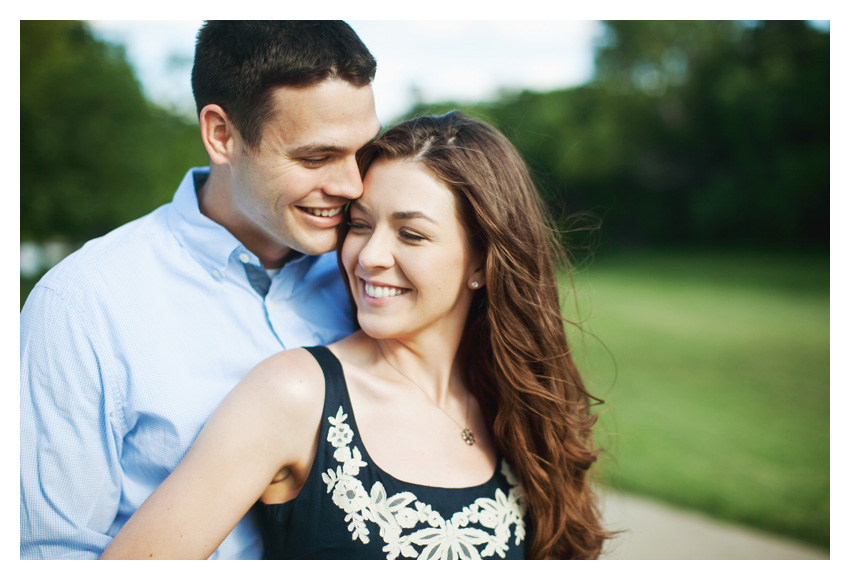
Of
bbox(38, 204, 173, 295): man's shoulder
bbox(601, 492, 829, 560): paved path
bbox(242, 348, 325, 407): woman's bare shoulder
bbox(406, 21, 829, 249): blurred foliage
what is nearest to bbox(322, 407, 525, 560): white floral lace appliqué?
bbox(242, 348, 325, 407): woman's bare shoulder

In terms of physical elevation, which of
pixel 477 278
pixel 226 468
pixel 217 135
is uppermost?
pixel 217 135

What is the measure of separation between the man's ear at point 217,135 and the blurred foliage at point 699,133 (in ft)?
25.4

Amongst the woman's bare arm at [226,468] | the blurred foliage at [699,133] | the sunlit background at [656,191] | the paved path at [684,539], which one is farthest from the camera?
the blurred foliage at [699,133]

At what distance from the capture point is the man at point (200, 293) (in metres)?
1.78

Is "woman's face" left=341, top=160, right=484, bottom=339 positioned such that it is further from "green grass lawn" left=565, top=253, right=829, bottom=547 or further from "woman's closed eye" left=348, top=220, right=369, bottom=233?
"green grass lawn" left=565, top=253, right=829, bottom=547

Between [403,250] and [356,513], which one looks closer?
Answer: [356,513]

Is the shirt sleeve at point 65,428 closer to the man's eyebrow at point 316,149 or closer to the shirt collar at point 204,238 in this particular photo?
the shirt collar at point 204,238

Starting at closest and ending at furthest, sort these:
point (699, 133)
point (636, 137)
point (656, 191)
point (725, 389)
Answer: point (725, 389)
point (699, 133)
point (656, 191)
point (636, 137)

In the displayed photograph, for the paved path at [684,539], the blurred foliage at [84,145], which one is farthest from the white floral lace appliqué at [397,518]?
the blurred foliage at [84,145]

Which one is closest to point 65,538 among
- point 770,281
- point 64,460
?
point 64,460

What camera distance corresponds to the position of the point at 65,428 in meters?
1.78

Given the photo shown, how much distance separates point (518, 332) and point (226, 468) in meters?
1.04

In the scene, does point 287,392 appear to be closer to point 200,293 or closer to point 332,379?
point 332,379

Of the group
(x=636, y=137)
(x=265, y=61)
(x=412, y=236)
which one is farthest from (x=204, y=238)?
(x=636, y=137)
